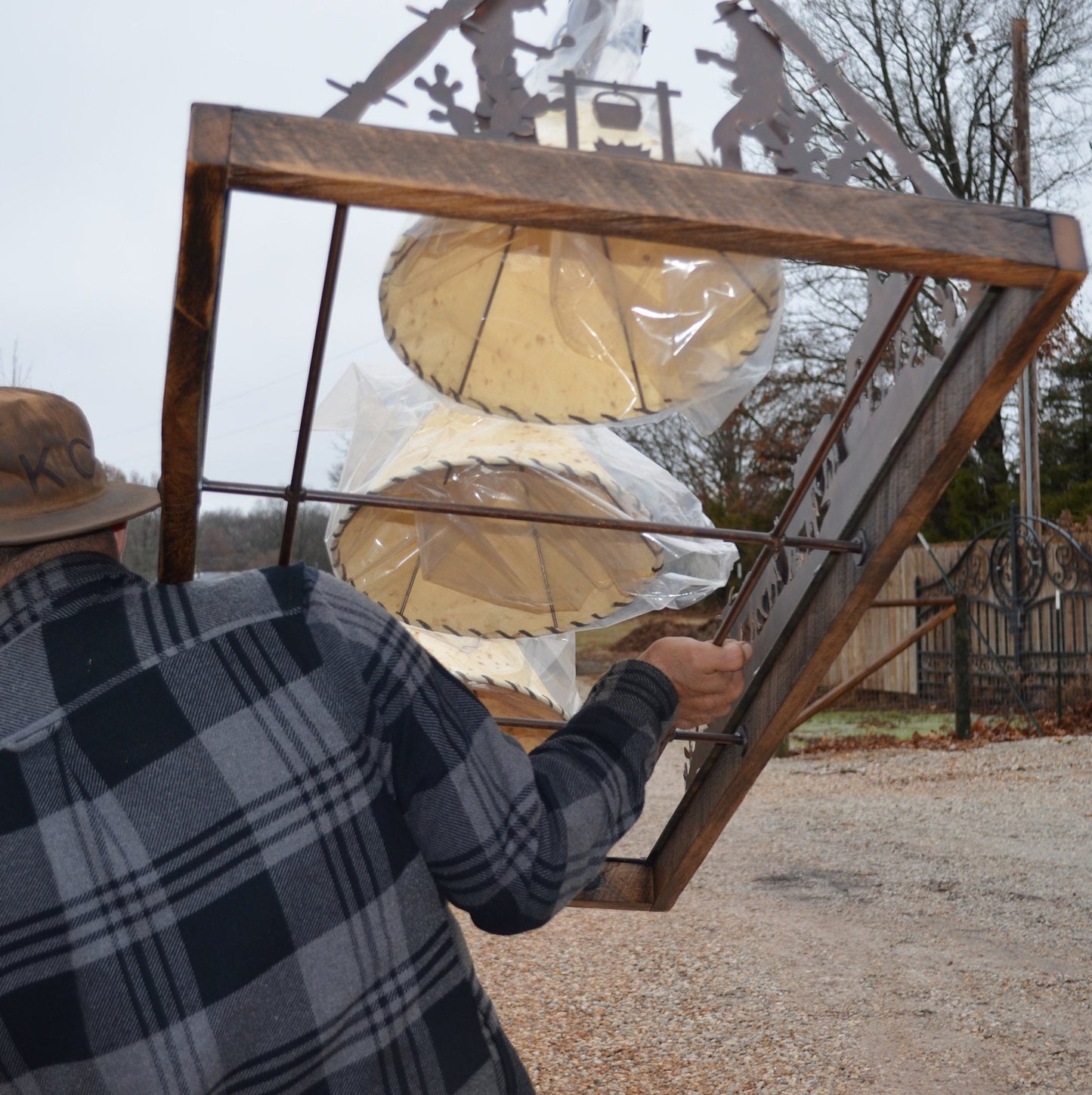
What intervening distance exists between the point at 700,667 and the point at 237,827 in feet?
1.85

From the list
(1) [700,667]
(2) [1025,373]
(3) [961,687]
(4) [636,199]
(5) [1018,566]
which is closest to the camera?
(4) [636,199]

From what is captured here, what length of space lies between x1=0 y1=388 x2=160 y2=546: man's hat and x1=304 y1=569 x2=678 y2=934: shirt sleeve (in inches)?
10.9

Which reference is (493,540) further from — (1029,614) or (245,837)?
(1029,614)

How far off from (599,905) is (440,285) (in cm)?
110

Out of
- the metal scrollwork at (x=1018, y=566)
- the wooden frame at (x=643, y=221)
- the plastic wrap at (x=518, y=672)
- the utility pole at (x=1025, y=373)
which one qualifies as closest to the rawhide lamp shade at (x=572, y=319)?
the wooden frame at (x=643, y=221)

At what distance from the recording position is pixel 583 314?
139 cm

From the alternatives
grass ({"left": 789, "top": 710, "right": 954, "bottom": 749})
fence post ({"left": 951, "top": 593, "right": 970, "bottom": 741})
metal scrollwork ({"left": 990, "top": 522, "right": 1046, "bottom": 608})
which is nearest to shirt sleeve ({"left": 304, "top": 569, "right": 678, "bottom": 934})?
fence post ({"left": 951, "top": 593, "right": 970, "bottom": 741})

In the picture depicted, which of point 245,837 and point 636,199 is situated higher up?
point 636,199

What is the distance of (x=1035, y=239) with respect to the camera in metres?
0.87

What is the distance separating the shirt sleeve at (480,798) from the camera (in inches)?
39.9

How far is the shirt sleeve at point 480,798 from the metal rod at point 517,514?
1.07 feet

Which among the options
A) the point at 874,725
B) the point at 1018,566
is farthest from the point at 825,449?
the point at 874,725

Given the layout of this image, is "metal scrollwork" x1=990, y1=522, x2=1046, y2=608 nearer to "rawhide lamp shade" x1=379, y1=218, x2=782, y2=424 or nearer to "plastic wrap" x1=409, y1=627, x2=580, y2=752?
"plastic wrap" x1=409, y1=627, x2=580, y2=752

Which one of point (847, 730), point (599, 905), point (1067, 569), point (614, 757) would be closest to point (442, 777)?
point (614, 757)
